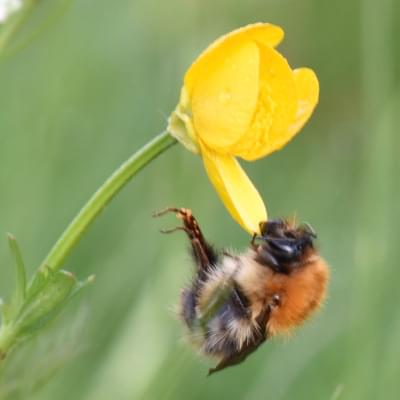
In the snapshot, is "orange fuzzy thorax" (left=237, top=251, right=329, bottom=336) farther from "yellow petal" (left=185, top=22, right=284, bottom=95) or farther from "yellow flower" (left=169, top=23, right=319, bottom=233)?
"yellow petal" (left=185, top=22, right=284, bottom=95)

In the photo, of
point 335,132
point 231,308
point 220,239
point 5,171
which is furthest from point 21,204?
point 335,132

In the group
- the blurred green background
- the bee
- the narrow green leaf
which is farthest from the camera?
the blurred green background

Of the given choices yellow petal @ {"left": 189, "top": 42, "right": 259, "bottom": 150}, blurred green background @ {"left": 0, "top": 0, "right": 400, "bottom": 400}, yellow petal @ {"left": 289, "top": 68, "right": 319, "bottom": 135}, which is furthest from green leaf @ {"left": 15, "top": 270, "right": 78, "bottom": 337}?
yellow petal @ {"left": 289, "top": 68, "right": 319, "bottom": 135}

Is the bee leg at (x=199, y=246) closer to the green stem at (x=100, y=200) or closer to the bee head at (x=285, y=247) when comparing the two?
the bee head at (x=285, y=247)

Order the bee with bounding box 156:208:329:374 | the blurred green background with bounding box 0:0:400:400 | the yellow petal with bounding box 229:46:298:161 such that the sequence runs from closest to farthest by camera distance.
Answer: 1. the yellow petal with bounding box 229:46:298:161
2. the bee with bounding box 156:208:329:374
3. the blurred green background with bounding box 0:0:400:400

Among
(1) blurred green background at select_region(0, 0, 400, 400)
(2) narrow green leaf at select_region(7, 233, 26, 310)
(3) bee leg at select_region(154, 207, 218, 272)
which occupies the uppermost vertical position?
(2) narrow green leaf at select_region(7, 233, 26, 310)

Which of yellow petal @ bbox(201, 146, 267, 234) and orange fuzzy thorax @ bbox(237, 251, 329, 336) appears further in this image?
orange fuzzy thorax @ bbox(237, 251, 329, 336)

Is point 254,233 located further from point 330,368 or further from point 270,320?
point 330,368
